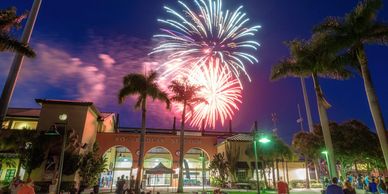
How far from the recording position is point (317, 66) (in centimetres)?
1912

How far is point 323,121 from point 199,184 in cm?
3132

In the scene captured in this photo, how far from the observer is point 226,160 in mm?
39562

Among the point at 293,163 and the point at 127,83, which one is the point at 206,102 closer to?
the point at 127,83

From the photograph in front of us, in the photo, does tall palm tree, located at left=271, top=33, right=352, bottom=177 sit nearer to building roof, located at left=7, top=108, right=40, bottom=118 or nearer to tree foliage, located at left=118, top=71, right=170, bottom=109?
tree foliage, located at left=118, top=71, right=170, bottom=109

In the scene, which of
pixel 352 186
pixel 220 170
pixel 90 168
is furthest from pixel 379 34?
pixel 90 168

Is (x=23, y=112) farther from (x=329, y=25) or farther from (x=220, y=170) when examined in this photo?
(x=329, y=25)

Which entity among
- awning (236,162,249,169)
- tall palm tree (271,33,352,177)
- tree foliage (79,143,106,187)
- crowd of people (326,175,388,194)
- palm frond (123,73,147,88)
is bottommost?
crowd of people (326,175,388,194)

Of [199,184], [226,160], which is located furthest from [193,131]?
[226,160]

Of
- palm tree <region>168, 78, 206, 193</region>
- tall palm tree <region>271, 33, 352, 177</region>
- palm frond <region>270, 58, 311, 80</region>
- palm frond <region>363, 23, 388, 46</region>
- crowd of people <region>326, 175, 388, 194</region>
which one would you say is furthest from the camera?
palm tree <region>168, 78, 206, 193</region>

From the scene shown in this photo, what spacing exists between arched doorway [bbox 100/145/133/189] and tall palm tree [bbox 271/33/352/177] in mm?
31619

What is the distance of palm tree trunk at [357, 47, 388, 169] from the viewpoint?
13.7 m

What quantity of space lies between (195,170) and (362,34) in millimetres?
36240

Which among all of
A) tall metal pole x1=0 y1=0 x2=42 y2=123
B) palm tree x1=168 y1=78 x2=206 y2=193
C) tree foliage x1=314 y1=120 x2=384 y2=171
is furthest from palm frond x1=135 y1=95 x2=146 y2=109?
tree foliage x1=314 y1=120 x2=384 y2=171

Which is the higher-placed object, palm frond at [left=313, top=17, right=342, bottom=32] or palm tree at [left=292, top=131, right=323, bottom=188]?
palm frond at [left=313, top=17, right=342, bottom=32]
